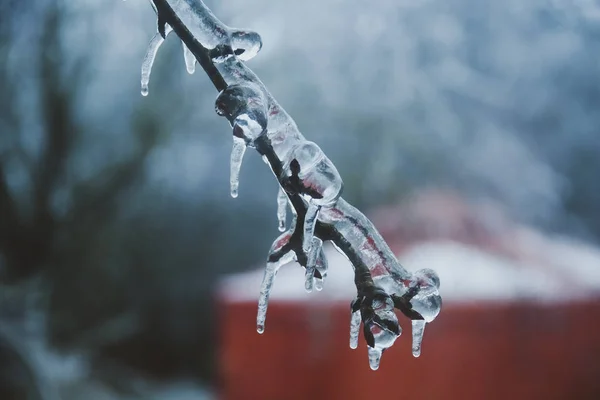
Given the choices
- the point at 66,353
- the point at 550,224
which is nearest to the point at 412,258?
the point at 550,224

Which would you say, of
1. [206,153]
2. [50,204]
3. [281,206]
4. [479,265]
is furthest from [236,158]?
[50,204]

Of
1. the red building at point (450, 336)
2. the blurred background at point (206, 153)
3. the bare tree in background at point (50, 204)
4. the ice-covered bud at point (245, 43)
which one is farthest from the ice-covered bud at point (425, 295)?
the bare tree in background at point (50, 204)

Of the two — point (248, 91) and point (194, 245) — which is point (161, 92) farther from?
point (248, 91)

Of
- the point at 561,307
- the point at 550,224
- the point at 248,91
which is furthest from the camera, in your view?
the point at 550,224

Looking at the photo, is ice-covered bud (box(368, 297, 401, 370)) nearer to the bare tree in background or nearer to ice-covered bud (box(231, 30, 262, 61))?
ice-covered bud (box(231, 30, 262, 61))

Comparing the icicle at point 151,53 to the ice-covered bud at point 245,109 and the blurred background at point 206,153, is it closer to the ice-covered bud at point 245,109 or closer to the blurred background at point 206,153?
the ice-covered bud at point 245,109

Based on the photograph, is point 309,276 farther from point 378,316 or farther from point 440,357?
point 440,357
